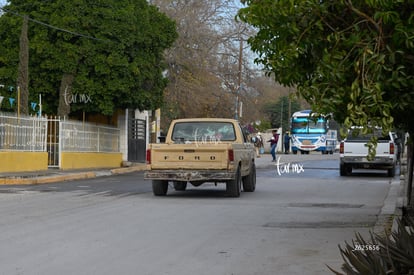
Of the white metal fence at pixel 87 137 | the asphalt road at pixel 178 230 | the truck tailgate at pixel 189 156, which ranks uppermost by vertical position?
the white metal fence at pixel 87 137

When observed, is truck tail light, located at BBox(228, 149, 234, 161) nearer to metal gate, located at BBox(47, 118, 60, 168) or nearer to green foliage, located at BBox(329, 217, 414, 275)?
green foliage, located at BBox(329, 217, 414, 275)

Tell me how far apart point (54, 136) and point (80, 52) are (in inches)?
152

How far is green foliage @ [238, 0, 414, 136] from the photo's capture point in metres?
6.84

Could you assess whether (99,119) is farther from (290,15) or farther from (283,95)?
(283,95)

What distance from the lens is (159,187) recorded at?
1767 cm

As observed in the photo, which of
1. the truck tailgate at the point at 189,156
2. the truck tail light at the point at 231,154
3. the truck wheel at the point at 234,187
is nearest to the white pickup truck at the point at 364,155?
the truck wheel at the point at 234,187

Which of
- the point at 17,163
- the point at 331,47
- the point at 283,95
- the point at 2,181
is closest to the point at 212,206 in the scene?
the point at 331,47

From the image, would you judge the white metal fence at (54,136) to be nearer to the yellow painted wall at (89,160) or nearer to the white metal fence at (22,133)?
the white metal fence at (22,133)

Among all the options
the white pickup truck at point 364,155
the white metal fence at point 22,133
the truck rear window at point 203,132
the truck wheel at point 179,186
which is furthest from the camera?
the white pickup truck at point 364,155

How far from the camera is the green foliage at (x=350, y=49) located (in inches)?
269

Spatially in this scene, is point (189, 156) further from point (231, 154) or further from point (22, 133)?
point (22, 133)

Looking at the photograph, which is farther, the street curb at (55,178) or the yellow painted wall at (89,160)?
the yellow painted wall at (89,160)

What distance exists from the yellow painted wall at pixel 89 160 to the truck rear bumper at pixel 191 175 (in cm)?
1283

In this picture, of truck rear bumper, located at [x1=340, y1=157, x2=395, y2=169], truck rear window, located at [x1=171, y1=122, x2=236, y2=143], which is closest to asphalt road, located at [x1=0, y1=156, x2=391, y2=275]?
truck rear window, located at [x1=171, y1=122, x2=236, y2=143]
